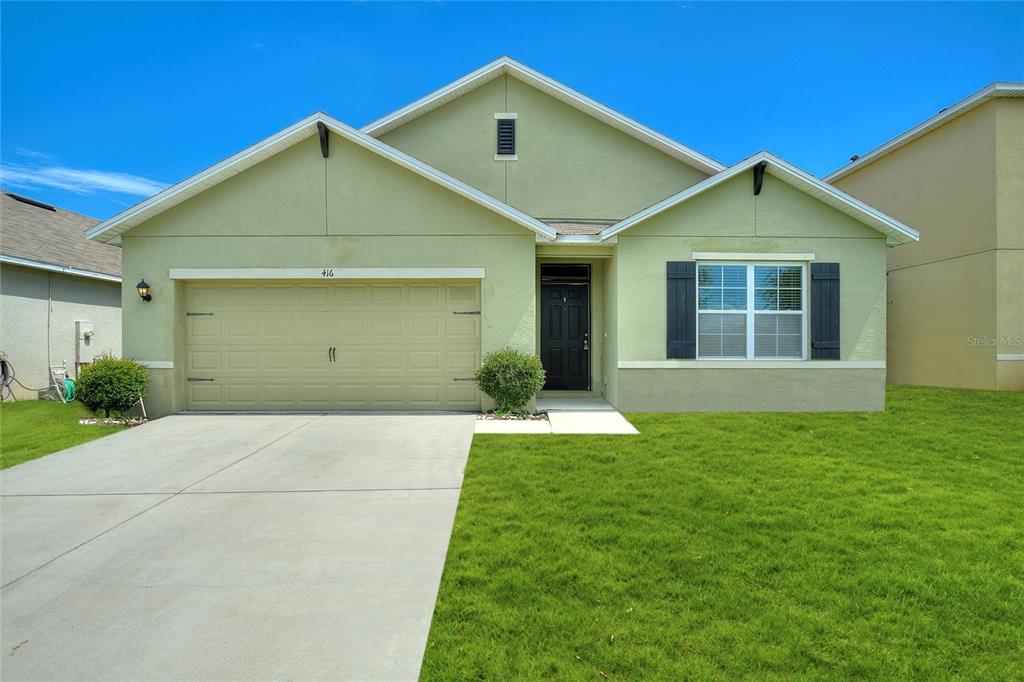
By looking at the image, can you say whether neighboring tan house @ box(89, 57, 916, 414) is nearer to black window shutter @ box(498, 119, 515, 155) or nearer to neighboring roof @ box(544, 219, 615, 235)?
neighboring roof @ box(544, 219, 615, 235)

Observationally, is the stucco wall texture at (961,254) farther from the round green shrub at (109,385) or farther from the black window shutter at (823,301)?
the round green shrub at (109,385)

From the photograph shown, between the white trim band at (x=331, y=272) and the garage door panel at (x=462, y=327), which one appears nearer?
the white trim band at (x=331, y=272)

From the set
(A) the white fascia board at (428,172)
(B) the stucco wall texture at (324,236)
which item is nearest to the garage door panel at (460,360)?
(B) the stucco wall texture at (324,236)

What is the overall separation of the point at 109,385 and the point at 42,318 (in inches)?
249

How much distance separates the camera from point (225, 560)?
11.4 feet

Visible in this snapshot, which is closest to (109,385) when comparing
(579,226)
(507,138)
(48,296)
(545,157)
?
(48,296)

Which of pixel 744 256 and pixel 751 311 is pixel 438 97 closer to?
pixel 744 256

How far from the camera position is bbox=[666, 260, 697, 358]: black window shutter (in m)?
8.83

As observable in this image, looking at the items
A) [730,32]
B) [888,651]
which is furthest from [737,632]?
[730,32]

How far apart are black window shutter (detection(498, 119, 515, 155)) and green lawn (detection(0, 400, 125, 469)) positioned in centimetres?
901

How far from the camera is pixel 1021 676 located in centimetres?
229

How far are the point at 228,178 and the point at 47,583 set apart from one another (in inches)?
289

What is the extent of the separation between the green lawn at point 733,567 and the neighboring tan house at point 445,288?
114 inches

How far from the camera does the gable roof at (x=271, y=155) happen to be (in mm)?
8344
